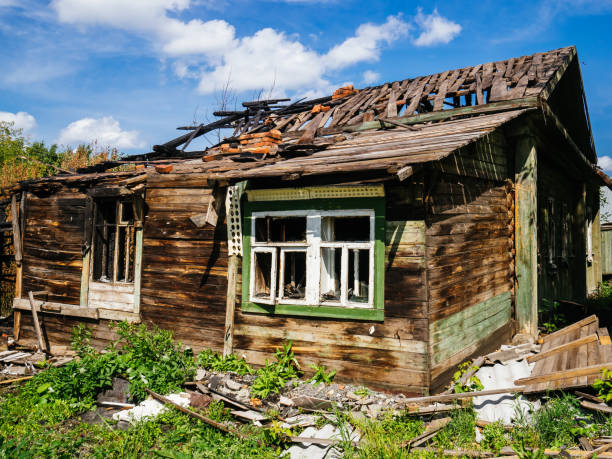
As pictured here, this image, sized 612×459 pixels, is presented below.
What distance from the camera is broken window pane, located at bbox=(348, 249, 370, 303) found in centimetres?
632

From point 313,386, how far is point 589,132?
1162 centimetres

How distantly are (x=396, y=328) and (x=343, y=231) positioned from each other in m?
2.16

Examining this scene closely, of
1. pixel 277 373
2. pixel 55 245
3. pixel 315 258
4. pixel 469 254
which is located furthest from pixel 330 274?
pixel 55 245

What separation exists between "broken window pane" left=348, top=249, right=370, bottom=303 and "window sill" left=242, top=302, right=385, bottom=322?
0.72ft

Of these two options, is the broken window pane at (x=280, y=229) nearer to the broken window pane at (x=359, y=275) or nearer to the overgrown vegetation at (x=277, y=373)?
the broken window pane at (x=359, y=275)

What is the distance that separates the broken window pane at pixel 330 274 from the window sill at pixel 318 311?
0.23 meters

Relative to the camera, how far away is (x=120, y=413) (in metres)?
6.24

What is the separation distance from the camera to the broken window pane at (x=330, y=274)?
6.45 meters

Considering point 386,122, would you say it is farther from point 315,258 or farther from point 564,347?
point 564,347

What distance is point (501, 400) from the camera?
555cm

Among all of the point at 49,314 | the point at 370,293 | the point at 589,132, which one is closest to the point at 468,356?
the point at 370,293

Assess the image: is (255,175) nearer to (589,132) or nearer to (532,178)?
(532,178)

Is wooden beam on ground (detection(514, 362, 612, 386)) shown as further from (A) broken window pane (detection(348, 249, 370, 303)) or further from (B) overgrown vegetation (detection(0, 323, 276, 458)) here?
(B) overgrown vegetation (detection(0, 323, 276, 458))

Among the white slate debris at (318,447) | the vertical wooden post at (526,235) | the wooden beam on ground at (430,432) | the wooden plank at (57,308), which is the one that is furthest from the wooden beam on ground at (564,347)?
the wooden plank at (57,308)
